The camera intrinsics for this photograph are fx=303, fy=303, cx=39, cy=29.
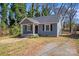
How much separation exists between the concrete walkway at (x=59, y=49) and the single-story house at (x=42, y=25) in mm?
241

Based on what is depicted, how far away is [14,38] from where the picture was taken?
6.00 meters

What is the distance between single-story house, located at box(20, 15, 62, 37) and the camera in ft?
19.9

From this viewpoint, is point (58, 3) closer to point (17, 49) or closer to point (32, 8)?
point (32, 8)

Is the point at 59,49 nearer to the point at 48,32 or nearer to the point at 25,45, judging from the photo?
the point at 48,32

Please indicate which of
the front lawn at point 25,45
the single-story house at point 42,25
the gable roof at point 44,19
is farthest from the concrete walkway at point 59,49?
the gable roof at point 44,19

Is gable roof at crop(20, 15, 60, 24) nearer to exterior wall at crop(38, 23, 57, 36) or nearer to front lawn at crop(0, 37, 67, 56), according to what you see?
exterior wall at crop(38, 23, 57, 36)

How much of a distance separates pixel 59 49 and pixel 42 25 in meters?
0.62

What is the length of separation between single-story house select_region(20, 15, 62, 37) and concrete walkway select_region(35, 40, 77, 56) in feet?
0.79

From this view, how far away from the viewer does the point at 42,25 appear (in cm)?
616

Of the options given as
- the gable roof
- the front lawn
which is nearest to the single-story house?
the gable roof

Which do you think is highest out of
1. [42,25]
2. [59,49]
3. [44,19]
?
[44,19]

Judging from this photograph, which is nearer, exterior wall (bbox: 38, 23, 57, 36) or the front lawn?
the front lawn

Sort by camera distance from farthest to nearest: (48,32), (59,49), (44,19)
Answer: (48,32) → (44,19) → (59,49)

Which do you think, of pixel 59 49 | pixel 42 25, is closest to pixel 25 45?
pixel 42 25
